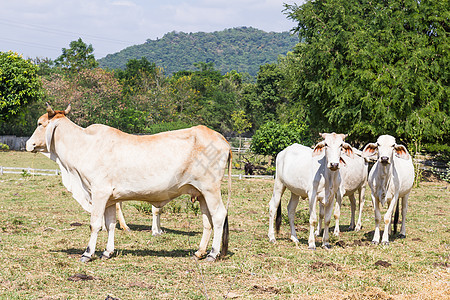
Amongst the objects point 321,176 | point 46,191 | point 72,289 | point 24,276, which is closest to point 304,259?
point 321,176

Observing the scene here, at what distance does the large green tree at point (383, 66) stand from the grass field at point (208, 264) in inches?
510

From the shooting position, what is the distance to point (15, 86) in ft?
130

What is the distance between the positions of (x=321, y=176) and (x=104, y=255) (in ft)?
15.3

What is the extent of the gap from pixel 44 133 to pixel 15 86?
114 feet

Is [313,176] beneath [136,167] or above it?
beneath

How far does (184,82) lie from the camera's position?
62.0 m

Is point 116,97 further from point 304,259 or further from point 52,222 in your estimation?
point 304,259

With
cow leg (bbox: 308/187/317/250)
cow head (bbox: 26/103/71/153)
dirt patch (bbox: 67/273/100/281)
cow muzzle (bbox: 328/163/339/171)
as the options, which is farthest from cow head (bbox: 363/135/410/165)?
cow head (bbox: 26/103/71/153)

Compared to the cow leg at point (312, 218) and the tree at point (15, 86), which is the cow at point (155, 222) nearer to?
the cow leg at point (312, 218)

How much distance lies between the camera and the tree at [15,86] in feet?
128

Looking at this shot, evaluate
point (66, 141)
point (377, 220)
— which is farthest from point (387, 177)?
point (66, 141)

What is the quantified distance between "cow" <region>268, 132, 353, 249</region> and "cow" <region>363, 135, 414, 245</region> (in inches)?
41.0

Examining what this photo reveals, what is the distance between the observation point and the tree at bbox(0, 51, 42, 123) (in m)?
39.1

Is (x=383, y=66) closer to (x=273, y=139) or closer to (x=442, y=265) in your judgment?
(x=273, y=139)
